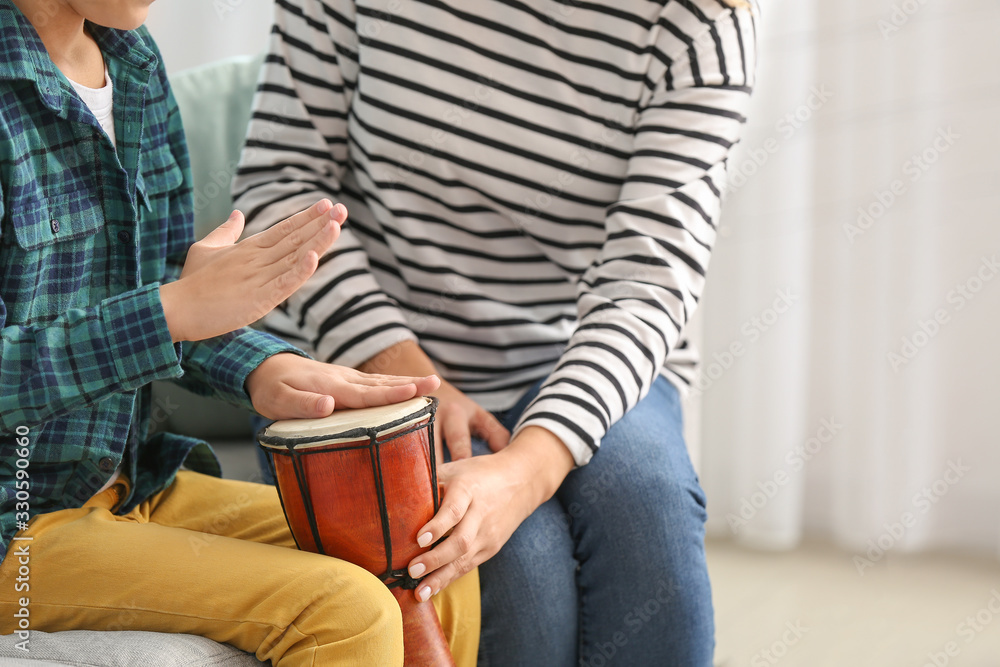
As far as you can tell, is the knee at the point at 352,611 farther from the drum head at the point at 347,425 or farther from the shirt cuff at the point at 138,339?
the shirt cuff at the point at 138,339

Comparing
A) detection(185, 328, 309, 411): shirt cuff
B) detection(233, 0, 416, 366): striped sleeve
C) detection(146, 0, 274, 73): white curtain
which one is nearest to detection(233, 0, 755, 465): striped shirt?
detection(233, 0, 416, 366): striped sleeve

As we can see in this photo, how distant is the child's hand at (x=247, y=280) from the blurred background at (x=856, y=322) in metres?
1.14

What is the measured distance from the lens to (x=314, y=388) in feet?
3.03

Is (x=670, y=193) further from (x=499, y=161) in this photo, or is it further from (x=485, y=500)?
(x=485, y=500)

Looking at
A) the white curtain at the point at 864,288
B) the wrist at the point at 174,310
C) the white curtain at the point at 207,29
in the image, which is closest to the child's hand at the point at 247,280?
the wrist at the point at 174,310

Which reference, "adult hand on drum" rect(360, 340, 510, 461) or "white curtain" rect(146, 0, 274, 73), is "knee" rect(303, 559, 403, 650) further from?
"white curtain" rect(146, 0, 274, 73)

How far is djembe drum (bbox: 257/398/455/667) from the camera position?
0.82 meters

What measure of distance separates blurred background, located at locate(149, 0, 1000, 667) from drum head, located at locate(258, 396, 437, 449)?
0.99m

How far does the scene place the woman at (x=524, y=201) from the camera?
3.45ft

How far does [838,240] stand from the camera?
178 centimetres

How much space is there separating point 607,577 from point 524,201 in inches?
20.7

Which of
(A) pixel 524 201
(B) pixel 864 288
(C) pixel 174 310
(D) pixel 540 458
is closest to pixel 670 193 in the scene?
(A) pixel 524 201

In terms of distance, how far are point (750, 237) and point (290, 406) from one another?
4.05 ft

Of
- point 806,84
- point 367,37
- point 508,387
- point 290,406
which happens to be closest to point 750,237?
point 806,84
